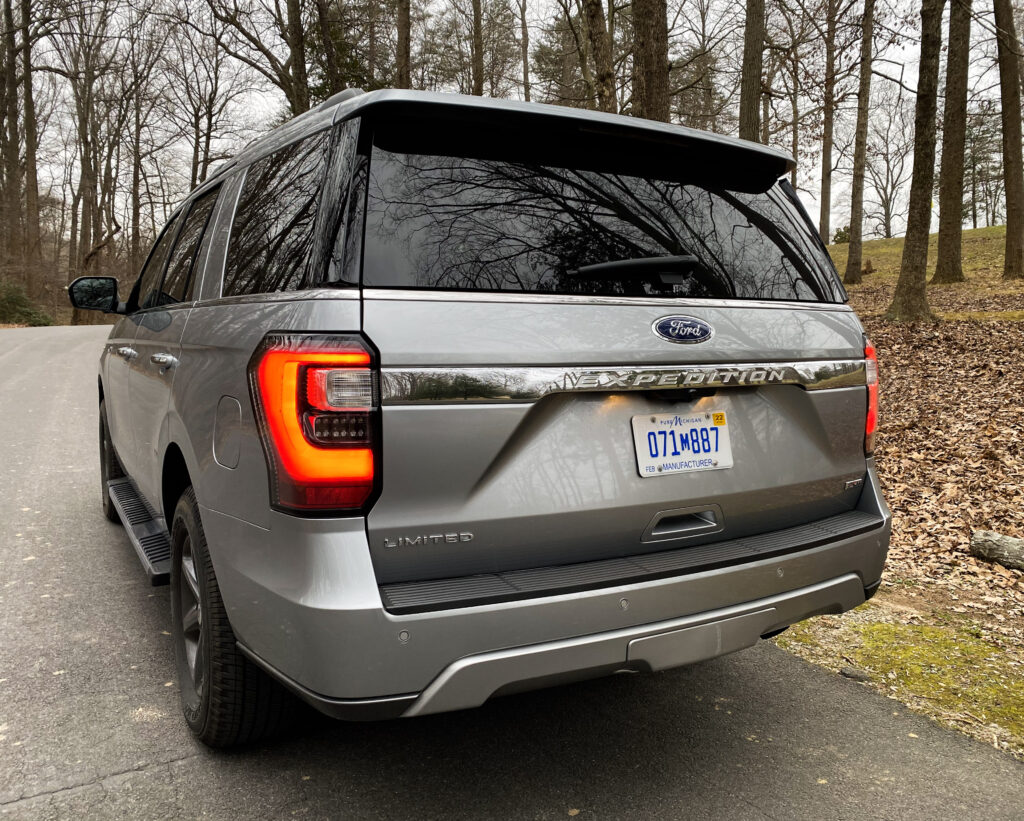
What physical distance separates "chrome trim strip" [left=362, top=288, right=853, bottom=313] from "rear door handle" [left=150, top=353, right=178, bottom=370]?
1336mm

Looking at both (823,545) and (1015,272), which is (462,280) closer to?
(823,545)

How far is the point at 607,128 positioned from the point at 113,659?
9.46 ft

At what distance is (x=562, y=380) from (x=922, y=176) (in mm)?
11827

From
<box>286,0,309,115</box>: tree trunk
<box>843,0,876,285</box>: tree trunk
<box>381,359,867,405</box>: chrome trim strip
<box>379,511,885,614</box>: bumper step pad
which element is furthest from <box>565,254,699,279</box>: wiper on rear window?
<box>843,0,876,285</box>: tree trunk

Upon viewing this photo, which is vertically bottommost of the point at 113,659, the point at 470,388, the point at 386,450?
the point at 113,659

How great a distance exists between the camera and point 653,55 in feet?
31.3

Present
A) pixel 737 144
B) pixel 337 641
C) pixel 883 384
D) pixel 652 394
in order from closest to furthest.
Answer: pixel 337 641
pixel 652 394
pixel 737 144
pixel 883 384

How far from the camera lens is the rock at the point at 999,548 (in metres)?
4.72

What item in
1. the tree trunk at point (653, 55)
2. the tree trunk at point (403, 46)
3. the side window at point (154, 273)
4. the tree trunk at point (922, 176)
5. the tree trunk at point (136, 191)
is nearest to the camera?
the side window at point (154, 273)

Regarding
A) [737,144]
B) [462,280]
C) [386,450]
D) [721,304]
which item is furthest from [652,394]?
[737,144]

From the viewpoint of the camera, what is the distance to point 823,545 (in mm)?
2564

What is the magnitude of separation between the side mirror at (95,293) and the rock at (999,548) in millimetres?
5198

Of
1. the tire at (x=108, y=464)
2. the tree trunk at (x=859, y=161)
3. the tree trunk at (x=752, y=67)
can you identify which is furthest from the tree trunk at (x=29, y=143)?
the tire at (x=108, y=464)

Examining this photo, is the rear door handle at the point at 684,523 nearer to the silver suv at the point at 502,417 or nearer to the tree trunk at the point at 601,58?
the silver suv at the point at 502,417
